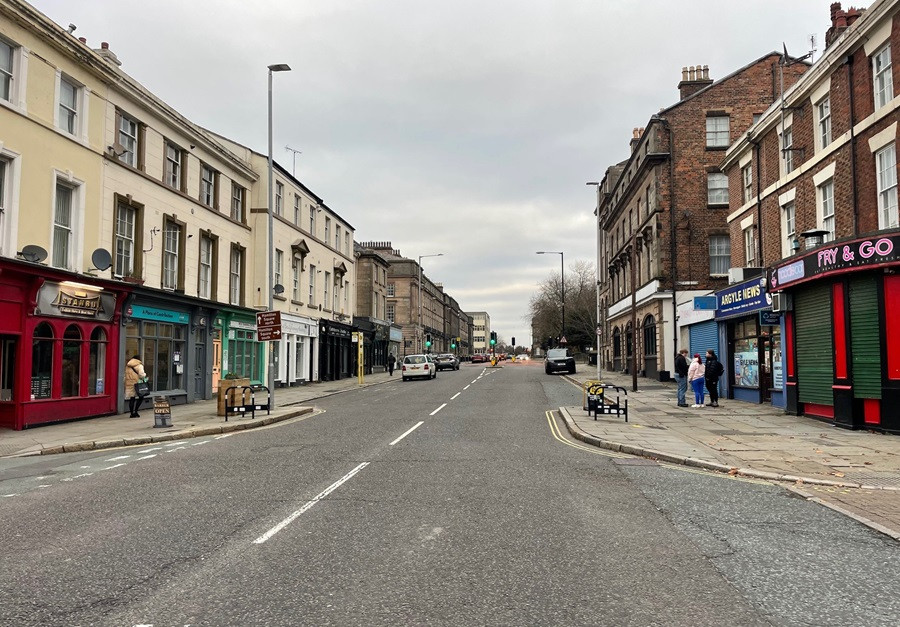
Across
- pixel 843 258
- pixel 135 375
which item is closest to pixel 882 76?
pixel 843 258

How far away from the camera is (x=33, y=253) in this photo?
14.7 meters

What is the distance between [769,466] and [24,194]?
16898 mm

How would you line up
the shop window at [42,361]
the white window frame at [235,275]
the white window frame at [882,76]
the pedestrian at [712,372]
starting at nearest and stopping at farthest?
the white window frame at [882,76], the shop window at [42,361], the pedestrian at [712,372], the white window frame at [235,275]

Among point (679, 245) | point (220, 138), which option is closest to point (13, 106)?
point (220, 138)

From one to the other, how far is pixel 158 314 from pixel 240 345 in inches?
274

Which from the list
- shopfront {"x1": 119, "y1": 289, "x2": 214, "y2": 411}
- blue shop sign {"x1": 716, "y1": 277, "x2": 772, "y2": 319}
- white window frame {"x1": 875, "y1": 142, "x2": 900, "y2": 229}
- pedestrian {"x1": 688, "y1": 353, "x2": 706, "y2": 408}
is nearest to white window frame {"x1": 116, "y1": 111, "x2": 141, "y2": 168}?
shopfront {"x1": 119, "y1": 289, "x2": 214, "y2": 411}

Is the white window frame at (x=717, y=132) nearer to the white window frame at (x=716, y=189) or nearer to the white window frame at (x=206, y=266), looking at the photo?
the white window frame at (x=716, y=189)

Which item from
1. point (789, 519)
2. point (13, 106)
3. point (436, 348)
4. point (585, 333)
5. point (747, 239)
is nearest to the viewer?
point (789, 519)

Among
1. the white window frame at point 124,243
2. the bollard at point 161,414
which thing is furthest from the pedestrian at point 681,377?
the white window frame at point 124,243

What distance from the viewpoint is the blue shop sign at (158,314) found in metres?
19.1

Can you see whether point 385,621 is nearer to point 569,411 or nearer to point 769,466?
point 769,466

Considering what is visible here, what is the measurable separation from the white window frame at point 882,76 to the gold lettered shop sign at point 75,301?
20.0 meters

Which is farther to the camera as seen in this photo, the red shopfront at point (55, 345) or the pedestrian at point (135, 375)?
the pedestrian at point (135, 375)

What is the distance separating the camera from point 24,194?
49.4ft
